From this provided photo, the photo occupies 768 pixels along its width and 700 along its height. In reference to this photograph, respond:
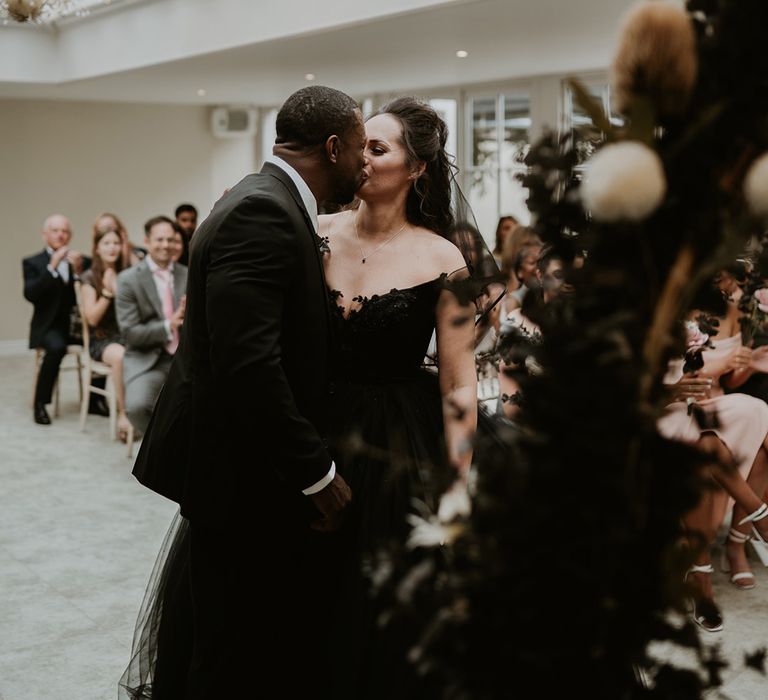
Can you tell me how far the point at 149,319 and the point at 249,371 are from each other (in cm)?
520

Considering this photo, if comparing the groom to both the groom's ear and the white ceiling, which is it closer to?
the groom's ear

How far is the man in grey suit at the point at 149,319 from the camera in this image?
6949 mm

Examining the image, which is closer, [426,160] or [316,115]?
[316,115]

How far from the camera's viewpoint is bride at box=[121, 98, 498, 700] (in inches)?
96.6

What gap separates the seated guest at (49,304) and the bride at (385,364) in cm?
602

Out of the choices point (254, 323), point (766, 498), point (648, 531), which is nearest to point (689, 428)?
point (766, 498)

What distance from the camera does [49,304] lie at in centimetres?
880

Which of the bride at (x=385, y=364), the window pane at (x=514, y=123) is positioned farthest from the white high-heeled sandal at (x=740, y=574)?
the window pane at (x=514, y=123)

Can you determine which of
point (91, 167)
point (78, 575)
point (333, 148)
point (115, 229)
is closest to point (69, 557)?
point (78, 575)

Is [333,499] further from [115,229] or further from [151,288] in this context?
[115,229]

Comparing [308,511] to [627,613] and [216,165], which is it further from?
[216,165]

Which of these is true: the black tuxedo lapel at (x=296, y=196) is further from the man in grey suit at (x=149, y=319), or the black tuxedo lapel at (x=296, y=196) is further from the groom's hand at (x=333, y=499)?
the man in grey suit at (x=149, y=319)

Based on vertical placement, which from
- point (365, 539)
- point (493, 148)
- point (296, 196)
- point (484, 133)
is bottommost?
point (365, 539)

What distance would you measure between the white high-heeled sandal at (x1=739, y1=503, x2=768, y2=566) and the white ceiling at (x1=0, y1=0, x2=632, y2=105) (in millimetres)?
3772
